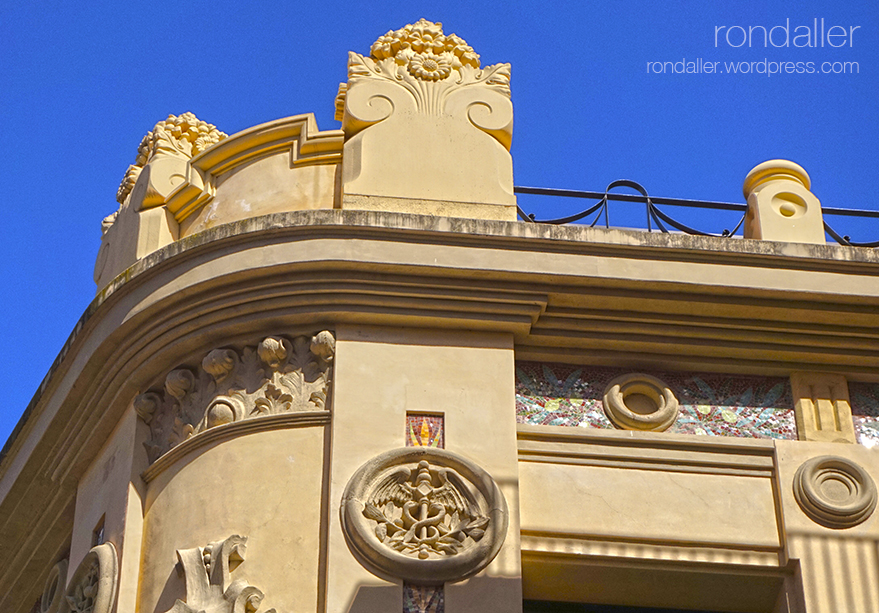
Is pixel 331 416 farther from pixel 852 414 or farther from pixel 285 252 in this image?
pixel 852 414

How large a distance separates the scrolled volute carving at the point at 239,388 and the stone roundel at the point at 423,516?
2.61 ft

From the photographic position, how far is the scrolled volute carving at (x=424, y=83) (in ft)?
42.8

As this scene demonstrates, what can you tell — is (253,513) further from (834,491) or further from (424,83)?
(834,491)

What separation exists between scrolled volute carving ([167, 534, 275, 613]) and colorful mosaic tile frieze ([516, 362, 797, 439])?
7.21ft

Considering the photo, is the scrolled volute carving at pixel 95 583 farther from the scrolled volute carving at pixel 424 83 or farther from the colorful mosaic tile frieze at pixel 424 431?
the scrolled volute carving at pixel 424 83

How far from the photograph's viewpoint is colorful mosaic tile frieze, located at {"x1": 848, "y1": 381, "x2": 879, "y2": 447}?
12.2 meters

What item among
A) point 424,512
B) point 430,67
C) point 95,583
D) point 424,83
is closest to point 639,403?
point 424,512

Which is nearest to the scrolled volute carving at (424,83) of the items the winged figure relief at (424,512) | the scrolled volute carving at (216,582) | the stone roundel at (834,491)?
the winged figure relief at (424,512)

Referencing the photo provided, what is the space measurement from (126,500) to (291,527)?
1423mm

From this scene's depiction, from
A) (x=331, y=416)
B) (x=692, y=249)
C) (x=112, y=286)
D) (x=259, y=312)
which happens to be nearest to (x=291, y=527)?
(x=331, y=416)

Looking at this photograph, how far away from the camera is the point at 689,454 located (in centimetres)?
1188

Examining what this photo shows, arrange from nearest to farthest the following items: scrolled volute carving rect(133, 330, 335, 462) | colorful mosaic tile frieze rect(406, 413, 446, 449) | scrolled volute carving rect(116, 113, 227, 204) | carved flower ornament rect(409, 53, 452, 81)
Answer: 1. colorful mosaic tile frieze rect(406, 413, 446, 449)
2. scrolled volute carving rect(133, 330, 335, 462)
3. carved flower ornament rect(409, 53, 452, 81)
4. scrolled volute carving rect(116, 113, 227, 204)

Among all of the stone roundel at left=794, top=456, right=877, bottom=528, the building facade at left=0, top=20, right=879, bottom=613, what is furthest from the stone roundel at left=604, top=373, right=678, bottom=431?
the stone roundel at left=794, top=456, right=877, bottom=528

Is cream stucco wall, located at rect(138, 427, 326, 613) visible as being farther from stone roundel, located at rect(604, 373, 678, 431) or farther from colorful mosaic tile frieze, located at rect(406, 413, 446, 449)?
stone roundel, located at rect(604, 373, 678, 431)
